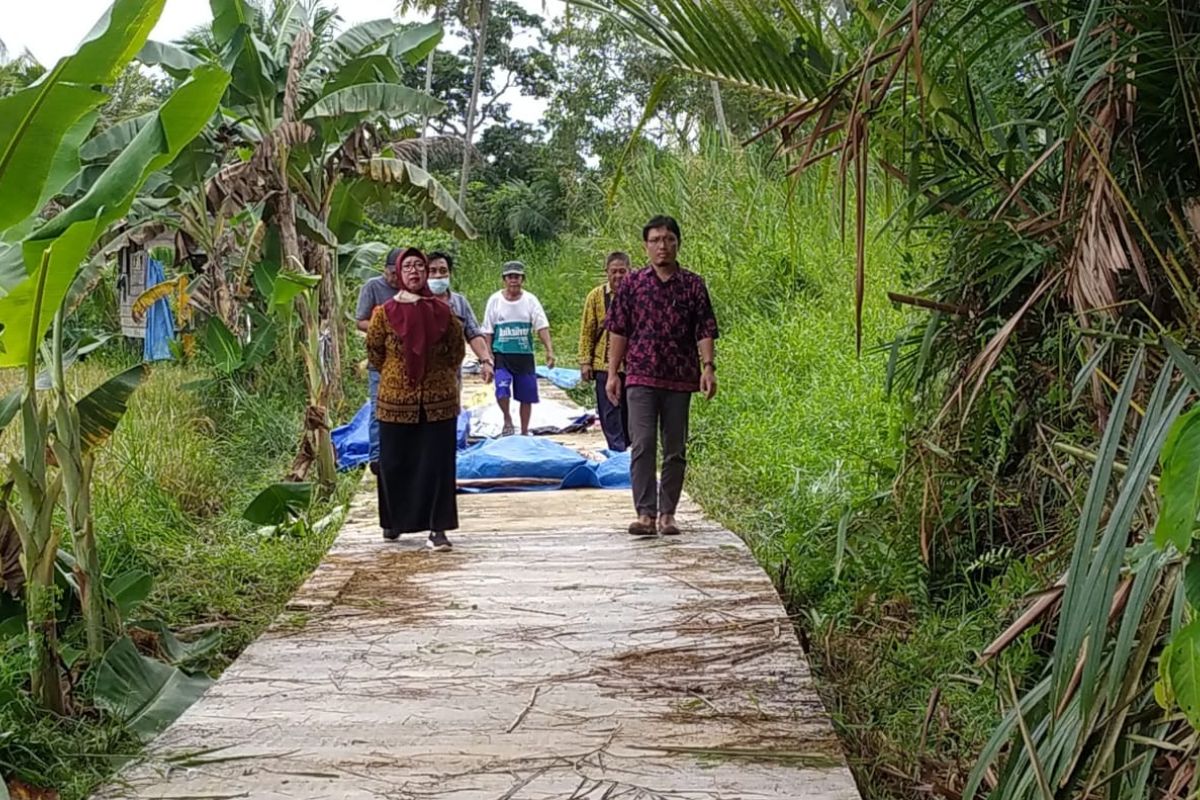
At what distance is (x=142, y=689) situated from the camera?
3893mm

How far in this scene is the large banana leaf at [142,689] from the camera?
12.3 feet

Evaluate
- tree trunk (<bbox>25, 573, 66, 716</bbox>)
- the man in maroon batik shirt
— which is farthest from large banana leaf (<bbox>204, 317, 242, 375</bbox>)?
tree trunk (<bbox>25, 573, 66, 716</bbox>)

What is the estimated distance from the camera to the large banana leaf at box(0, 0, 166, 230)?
312 centimetres

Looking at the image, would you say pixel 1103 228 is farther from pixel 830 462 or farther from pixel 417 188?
pixel 417 188

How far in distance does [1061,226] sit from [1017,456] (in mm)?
1385

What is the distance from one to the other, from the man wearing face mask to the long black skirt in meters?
1.16

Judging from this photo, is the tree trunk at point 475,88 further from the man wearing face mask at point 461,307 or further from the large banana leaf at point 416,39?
the man wearing face mask at point 461,307

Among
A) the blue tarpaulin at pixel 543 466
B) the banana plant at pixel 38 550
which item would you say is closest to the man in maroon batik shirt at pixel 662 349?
the blue tarpaulin at pixel 543 466

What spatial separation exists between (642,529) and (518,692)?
2.56 metres

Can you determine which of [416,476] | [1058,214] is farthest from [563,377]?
[1058,214]

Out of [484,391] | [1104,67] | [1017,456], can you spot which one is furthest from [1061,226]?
[484,391]

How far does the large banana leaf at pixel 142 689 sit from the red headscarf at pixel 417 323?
2359 millimetres

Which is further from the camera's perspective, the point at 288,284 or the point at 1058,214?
the point at 288,284

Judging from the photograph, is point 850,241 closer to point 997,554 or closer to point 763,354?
point 763,354
